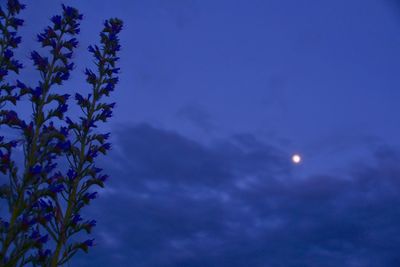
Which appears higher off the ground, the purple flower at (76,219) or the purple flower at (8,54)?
the purple flower at (8,54)

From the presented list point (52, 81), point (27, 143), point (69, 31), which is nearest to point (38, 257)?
point (27, 143)

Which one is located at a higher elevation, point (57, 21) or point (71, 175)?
point (57, 21)

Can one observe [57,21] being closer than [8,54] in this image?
No

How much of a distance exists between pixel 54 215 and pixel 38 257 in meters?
1.70

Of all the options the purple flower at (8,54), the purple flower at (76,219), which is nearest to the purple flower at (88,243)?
the purple flower at (76,219)

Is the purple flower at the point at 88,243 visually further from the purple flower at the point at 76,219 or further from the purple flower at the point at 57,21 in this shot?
the purple flower at the point at 57,21

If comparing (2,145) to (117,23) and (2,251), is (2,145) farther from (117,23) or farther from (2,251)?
(117,23)

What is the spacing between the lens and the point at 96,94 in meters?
20.5

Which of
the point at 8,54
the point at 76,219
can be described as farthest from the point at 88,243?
the point at 8,54

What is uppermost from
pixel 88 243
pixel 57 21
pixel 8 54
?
pixel 57 21

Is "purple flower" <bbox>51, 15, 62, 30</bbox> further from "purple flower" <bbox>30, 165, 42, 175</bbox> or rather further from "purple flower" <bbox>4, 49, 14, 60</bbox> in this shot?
"purple flower" <bbox>30, 165, 42, 175</bbox>

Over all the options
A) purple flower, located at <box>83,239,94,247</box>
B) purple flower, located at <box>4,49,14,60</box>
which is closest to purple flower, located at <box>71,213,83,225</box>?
purple flower, located at <box>83,239,94,247</box>

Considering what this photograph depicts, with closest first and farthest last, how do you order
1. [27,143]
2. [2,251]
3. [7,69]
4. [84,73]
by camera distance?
[2,251], [27,143], [7,69], [84,73]

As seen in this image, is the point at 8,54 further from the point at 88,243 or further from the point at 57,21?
the point at 88,243
